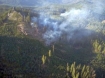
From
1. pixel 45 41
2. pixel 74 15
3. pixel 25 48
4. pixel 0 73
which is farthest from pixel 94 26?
pixel 0 73

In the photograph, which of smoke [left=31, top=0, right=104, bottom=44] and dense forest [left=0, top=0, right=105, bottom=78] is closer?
dense forest [left=0, top=0, right=105, bottom=78]

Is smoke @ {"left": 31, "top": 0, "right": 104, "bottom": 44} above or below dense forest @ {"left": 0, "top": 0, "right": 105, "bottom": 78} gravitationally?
above

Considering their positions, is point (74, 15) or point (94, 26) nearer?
point (94, 26)

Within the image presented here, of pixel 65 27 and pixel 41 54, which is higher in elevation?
pixel 65 27

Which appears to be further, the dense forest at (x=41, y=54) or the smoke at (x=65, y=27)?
the smoke at (x=65, y=27)

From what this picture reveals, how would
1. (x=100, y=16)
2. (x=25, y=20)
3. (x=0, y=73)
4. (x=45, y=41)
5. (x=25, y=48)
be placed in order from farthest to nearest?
(x=100, y=16) → (x=25, y=20) → (x=45, y=41) → (x=25, y=48) → (x=0, y=73)

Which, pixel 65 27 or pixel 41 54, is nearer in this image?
pixel 41 54

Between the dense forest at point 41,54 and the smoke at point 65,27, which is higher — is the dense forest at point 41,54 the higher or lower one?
the lower one

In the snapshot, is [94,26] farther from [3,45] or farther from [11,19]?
[3,45]
